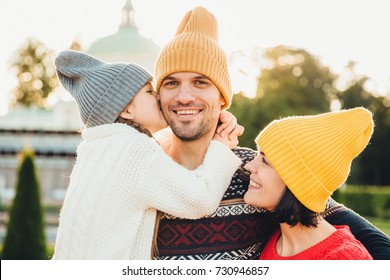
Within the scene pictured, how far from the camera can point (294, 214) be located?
Answer: 2863mm

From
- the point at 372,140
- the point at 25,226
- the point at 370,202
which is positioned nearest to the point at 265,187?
the point at 25,226

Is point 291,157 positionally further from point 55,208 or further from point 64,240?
point 55,208

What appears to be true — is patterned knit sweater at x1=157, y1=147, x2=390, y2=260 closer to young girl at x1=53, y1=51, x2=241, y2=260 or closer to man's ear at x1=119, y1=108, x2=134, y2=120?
young girl at x1=53, y1=51, x2=241, y2=260

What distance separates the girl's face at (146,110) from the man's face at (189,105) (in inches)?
3.2

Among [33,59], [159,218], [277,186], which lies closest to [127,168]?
[159,218]

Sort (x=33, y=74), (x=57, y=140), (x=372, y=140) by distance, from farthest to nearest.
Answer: (x=33, y=74) → (x=372, y=140) → (x=57, y=140)

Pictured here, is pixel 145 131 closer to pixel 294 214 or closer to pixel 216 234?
pixel 216 234

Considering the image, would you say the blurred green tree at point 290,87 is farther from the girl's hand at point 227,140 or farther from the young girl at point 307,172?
the young girl at point 307,172

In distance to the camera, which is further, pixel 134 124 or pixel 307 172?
pixel 134 124

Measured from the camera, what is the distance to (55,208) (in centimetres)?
2081

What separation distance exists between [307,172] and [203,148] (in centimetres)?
87

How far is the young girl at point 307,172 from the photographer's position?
112 inches

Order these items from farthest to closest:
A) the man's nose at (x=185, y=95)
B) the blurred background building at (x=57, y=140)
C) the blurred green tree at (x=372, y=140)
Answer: the blurred green tree at (x=372, y=140), the blurred background building at (x=57, y=140), the man's nose at (x=185, y=95)

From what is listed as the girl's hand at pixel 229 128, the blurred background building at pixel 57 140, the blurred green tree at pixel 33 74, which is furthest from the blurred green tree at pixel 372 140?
the girl's hand at pixel 229 128
